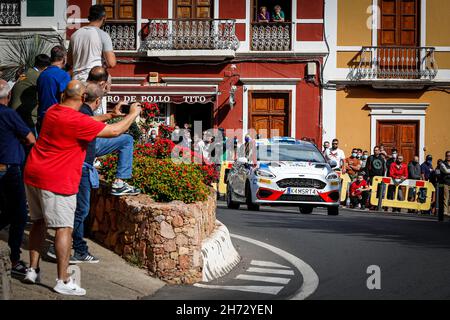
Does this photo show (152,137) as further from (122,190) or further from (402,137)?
(402,137)

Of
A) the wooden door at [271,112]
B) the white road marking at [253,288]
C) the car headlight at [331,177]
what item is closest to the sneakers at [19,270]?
the white road marking at [253,288]

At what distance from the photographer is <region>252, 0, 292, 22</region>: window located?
3306cm

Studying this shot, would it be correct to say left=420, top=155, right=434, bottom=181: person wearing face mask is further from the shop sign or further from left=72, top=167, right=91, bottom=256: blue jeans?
left=72, top=167, right=91, bottom=256: blue jeans

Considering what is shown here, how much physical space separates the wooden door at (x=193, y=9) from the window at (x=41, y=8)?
440cm

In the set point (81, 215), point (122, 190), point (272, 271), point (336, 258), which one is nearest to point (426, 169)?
point (336, 258)

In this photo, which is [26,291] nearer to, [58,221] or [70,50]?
[58,221]

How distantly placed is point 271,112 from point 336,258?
68.7 ft

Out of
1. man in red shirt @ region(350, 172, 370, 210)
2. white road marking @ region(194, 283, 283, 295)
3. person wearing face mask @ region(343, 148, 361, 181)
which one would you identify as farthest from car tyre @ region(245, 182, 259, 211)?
white road marking @ region(194, 283, 283, 295)

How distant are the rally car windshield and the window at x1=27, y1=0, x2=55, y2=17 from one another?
46.1 ft

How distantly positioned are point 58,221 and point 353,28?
Result: 84.3 ft

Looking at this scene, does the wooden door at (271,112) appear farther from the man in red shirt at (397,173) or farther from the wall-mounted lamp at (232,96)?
the man in red shirt at (397,173)

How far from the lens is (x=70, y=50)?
1135cm
